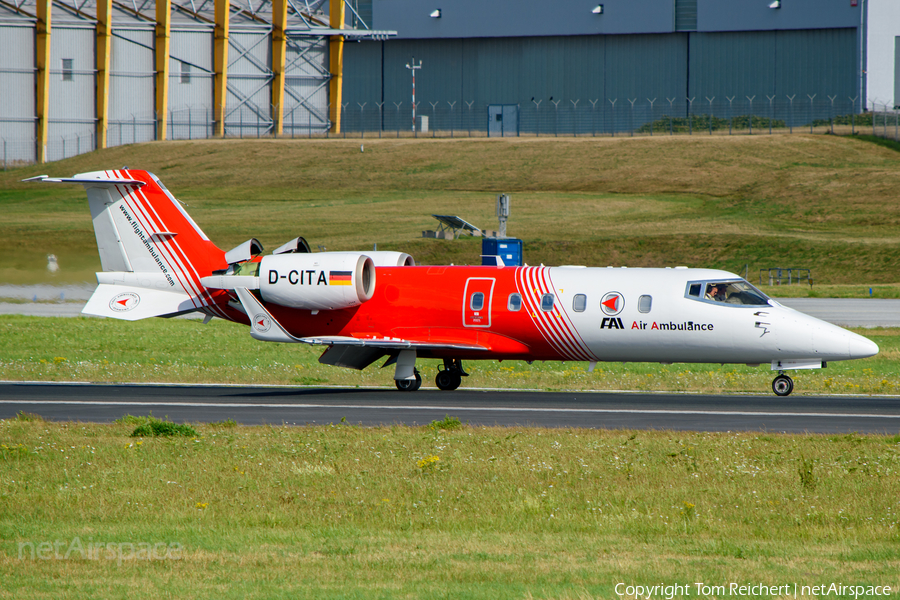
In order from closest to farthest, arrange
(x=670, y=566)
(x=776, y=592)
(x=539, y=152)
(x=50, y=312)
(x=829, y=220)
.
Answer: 1. (x=776, y=592)
2. (x=670, y=566)
3. (x=50, y=312)
4. (x=829, y=220)
5. (x=539, y=152)

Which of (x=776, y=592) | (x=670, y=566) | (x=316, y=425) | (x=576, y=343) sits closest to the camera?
(x=776, y=592)

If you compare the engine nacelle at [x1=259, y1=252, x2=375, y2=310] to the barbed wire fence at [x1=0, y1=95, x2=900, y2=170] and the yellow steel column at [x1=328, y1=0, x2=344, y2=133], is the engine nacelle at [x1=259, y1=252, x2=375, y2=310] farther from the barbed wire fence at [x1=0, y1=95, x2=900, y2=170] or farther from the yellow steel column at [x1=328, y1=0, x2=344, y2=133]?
the yellow steel column at [x1=328, y1=0, x2=344, y2=133]

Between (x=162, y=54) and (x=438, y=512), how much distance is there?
8196 centimetres

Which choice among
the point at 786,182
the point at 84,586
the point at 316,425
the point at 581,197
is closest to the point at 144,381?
the point at 316,425

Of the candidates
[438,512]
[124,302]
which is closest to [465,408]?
[438,512]

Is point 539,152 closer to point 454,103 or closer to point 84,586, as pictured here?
point 454,103

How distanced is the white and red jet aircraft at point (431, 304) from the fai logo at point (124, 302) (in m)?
0.03

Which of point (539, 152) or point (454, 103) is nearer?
point (539, 152)

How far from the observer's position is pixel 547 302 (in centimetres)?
2548

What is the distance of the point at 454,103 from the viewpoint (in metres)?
93.5

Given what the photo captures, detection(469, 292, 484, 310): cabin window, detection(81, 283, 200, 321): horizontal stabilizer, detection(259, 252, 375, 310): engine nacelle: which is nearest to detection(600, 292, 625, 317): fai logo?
detection(469, 292, 484, 310): cabin window

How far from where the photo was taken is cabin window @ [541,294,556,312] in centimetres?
2544

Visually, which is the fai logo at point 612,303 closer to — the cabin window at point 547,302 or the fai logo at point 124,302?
the cabin window at point 547,302

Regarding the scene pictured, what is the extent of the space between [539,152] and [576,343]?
61068 millimetres
